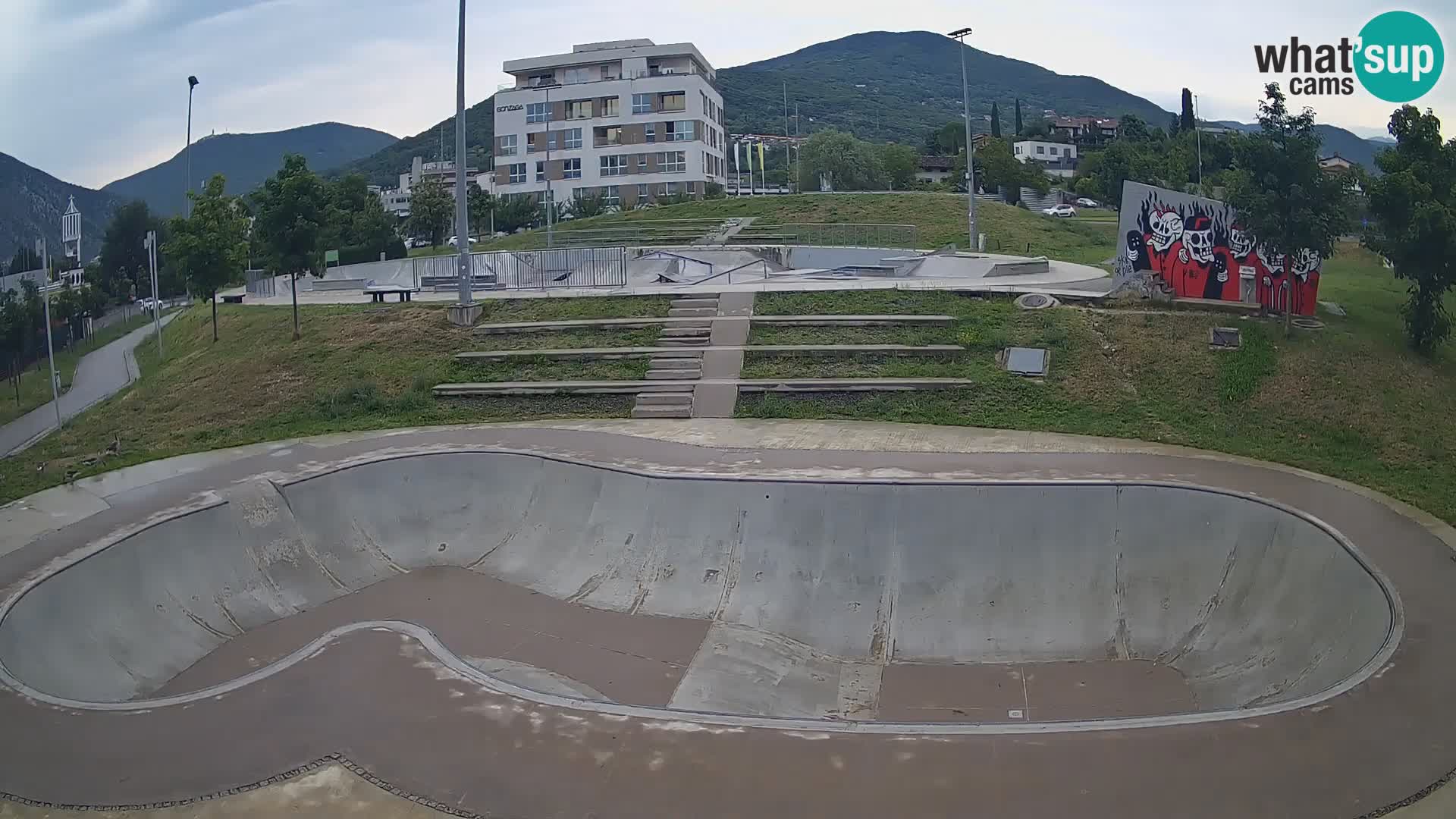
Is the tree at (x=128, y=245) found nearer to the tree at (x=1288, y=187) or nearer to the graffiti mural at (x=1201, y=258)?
the graffiti mural at (x=1201, y=258)

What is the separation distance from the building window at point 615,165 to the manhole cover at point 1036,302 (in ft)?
149

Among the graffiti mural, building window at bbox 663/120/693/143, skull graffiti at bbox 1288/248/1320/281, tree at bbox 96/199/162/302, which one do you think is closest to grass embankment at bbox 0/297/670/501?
the graffiti mural

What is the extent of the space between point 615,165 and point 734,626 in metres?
56.3

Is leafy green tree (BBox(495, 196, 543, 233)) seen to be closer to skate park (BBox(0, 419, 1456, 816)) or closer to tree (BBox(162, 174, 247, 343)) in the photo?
tree (BBox(162, 174, 247, 343))

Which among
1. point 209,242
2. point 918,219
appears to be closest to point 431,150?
point 918,219

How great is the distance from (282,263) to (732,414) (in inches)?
503

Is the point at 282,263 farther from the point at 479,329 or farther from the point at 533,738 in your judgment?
the point at 533,738

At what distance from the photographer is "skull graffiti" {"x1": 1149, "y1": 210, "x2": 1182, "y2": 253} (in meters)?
23.2

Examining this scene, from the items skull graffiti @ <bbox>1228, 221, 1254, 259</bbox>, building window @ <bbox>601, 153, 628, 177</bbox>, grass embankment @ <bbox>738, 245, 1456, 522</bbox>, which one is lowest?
grass embankment @ <bbox>738, 245, 1456, 522</bbox>

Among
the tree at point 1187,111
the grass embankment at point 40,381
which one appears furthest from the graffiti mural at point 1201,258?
the tree at point 1187,111

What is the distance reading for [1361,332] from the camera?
68.8ft

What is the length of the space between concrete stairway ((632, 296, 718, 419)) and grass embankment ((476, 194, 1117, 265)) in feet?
55.1

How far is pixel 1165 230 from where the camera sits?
23.4 m

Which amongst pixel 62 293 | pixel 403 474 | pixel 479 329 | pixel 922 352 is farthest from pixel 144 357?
pixel 922 352
